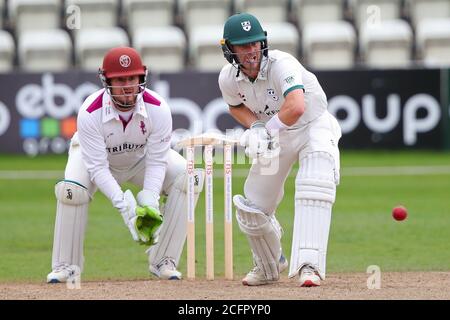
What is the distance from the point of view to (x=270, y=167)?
7383mm

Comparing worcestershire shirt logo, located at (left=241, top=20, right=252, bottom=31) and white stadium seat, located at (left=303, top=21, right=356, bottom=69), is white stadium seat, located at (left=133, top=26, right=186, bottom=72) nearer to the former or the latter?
white stadium seat, located at (left=303, top=21, right=356, bottom=69)

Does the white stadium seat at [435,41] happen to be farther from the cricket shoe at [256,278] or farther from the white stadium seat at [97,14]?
the cricket shoe at [256,278]

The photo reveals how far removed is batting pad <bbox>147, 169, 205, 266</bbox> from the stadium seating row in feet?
29.1

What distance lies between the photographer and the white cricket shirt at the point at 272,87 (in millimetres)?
7121

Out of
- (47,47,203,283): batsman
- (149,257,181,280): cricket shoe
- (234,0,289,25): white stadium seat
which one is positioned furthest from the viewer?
(234,0,289,25): white stadium seat

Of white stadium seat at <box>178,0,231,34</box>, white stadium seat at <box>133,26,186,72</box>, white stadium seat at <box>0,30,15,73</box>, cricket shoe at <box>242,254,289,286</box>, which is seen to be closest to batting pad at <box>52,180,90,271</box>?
cricket shoe at <box>242,254,289,286</box>

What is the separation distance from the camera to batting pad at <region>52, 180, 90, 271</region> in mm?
7652

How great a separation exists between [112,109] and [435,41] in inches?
416

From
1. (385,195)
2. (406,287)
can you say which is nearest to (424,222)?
(385,195)

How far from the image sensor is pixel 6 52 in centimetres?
1731

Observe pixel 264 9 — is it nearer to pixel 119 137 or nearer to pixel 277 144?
pixel 119 137

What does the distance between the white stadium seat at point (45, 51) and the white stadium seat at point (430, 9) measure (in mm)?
5410

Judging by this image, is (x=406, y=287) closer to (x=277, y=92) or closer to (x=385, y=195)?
(x=277, y=92)

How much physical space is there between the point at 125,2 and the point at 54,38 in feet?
5.27
